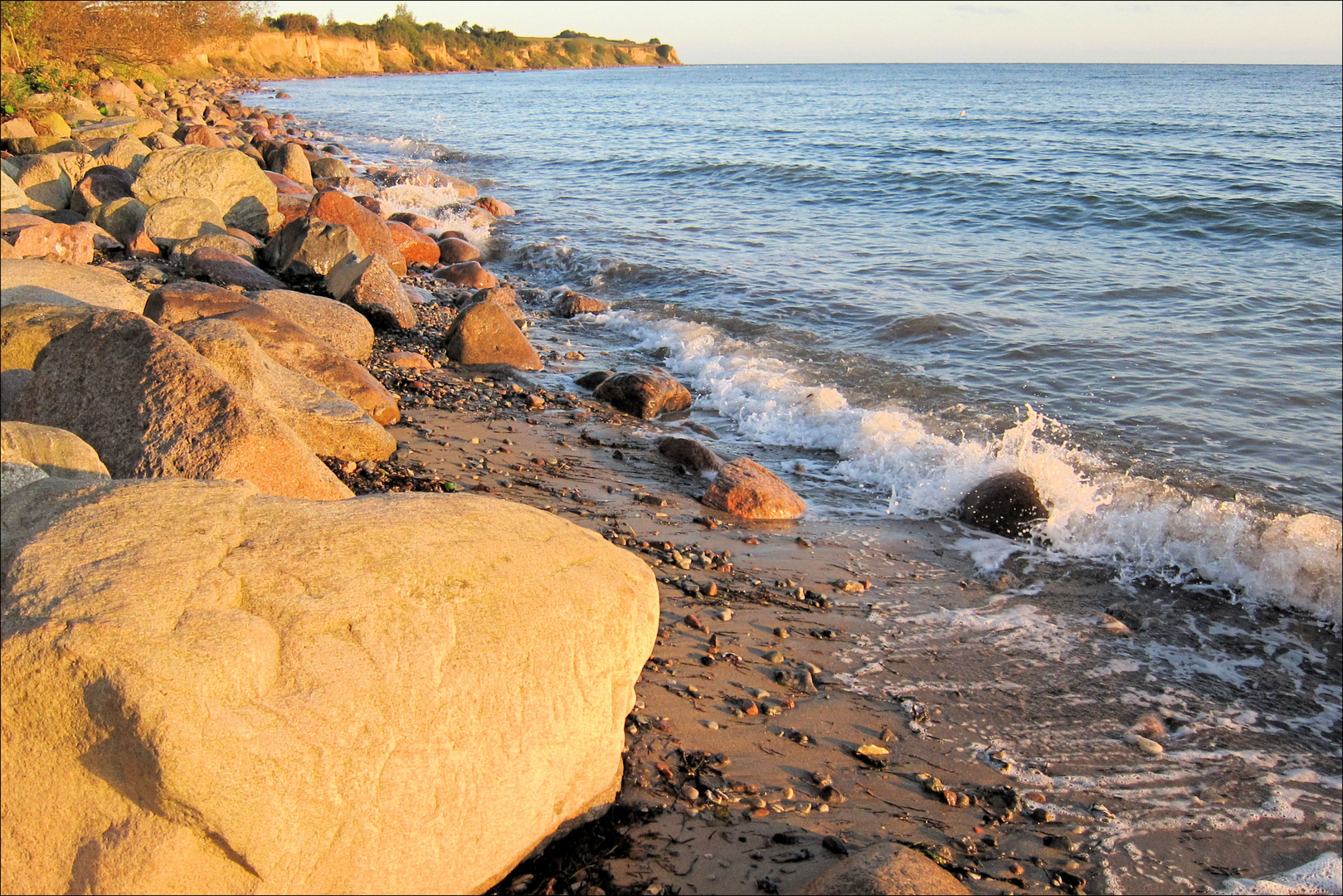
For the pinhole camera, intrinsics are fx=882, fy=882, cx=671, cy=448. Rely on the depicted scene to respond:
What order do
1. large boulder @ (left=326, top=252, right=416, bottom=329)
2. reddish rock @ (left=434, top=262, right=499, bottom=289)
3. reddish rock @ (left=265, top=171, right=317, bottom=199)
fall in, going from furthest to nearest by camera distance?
reddish rock @ (left=265, top=171, right=317, bottom=199) → reddish rock @ (left=434, top=262, right=499, bottom=289) → large boulder @ (left=326, top=252, right=416, bottom=329)

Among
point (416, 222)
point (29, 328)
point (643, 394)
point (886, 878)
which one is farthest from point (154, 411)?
point (416, 222)

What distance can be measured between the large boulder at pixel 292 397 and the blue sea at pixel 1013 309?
3.34 meters

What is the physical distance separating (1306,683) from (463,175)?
74.8 feet

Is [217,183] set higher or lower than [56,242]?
A: higher

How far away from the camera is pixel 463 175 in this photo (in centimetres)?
2392

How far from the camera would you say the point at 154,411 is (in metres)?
4.52

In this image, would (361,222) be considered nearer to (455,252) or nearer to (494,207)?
(455,252)

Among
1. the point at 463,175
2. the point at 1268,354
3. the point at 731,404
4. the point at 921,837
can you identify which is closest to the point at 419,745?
the point at 921,837

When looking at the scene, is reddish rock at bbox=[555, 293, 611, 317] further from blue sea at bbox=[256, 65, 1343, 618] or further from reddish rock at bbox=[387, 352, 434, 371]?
reddish rock at bbox=[387, 352, 434, 371]

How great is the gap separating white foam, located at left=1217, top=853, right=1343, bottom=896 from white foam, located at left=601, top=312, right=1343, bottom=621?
2579 millimetres

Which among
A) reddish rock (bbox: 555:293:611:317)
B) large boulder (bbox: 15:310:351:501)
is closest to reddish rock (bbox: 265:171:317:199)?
reddish rock (bbox: 555:293:611:317)

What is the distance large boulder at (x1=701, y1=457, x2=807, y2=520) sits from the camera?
6.34 m

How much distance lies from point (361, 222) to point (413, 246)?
1.22 metres

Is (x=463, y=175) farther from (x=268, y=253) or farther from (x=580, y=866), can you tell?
(x=580, y=866)
